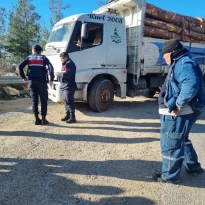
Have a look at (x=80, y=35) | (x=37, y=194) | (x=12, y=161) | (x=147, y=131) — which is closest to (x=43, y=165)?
(x=12, y=161)

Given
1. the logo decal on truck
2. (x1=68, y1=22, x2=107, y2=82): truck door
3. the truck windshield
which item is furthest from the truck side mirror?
the logo decal on truck

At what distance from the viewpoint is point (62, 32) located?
19.9 feet

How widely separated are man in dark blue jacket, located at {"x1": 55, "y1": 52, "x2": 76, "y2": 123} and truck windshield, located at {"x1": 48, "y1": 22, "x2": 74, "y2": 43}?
879mm

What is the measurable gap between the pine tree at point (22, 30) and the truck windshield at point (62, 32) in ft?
48.9

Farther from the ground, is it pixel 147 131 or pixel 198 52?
pixel 198 52

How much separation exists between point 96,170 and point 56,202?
0.86 meters

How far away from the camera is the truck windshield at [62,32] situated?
5.79 metres

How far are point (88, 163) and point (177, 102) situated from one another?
5.58 ft

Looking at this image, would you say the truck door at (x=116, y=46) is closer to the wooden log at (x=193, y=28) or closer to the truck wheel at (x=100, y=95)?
the truck wheel at (x=100, y=95)

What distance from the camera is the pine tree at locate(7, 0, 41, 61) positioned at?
65.3ft

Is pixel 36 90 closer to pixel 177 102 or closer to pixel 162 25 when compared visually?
pixel 177 102

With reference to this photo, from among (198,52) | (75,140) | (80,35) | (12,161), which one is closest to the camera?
(12,161)

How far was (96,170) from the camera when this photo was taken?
3244 mm

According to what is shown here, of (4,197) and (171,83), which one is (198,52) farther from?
(4,197)
